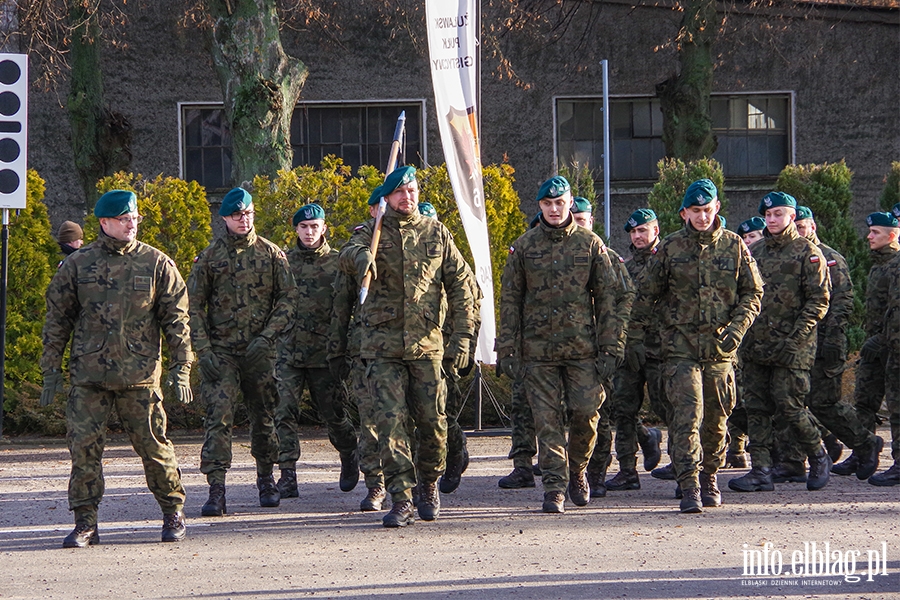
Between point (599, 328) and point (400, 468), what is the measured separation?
5.69ft

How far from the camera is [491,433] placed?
1342 cm

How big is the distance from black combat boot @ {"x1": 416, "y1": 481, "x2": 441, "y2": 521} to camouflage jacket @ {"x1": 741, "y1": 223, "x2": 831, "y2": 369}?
2.96 meters

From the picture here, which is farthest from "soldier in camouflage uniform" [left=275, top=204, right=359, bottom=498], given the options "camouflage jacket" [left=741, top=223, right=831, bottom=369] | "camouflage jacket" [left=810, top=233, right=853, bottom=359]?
"camouflage jacket" [left=810, top=233, right=853, bottom=359]

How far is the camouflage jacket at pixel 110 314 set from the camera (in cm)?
770

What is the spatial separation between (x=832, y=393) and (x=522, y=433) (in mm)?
2612

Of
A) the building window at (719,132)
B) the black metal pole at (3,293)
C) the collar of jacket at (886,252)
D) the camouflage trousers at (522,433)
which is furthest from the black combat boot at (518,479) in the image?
the building window at (719,132)

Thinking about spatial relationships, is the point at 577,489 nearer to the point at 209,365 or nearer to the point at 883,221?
the point at 209,365

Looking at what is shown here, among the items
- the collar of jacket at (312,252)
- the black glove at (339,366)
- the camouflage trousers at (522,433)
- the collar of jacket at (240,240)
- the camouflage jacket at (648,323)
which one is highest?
the collar of jacket at (240,240)

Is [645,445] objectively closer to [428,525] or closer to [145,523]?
[428,525]

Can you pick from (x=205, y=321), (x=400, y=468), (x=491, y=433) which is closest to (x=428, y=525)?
(x=400, y=468)

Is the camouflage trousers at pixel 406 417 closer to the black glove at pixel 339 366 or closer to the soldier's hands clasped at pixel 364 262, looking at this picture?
the soldier's hands clasped at pixel 364 262

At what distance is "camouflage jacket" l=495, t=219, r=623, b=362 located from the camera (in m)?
8.73

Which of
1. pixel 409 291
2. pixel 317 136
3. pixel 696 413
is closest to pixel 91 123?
pixel 317 136

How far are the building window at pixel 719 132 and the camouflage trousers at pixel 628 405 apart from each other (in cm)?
990
